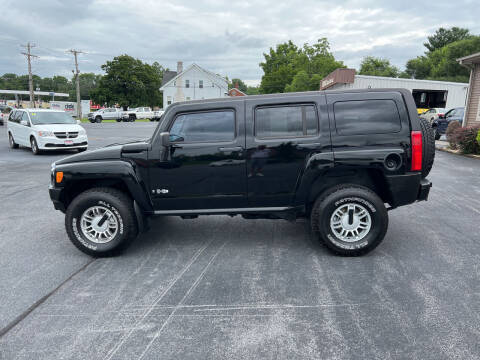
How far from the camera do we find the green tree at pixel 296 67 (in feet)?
191

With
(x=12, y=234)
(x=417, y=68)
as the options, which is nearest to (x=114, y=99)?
(x=417, y=68)

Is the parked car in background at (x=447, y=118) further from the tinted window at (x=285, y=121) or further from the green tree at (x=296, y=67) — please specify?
the green tree at (x=296, y=67)

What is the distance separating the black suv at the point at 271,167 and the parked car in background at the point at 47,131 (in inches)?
→ 439

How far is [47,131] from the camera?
1429 cm

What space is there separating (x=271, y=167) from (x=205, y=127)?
92cm

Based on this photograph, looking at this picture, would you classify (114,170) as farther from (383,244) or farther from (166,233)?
(383,244)

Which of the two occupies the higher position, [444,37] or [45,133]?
[444,37]

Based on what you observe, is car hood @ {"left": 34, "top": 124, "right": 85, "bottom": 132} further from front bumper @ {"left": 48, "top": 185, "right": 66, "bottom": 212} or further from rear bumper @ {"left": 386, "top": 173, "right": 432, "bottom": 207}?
rear bumper @ {"left": 386, "top": 173, "right": 432, "bottom": 207}

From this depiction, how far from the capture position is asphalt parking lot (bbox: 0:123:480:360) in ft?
8.86

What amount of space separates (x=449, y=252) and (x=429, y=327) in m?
1.89

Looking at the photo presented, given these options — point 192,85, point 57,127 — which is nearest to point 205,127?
point 57,127

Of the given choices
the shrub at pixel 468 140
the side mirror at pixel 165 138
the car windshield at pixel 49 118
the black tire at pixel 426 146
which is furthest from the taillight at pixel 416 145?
the car windshield at pixel 49 118

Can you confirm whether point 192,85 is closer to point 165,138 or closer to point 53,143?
point 53,143

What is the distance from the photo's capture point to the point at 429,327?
288 cm
